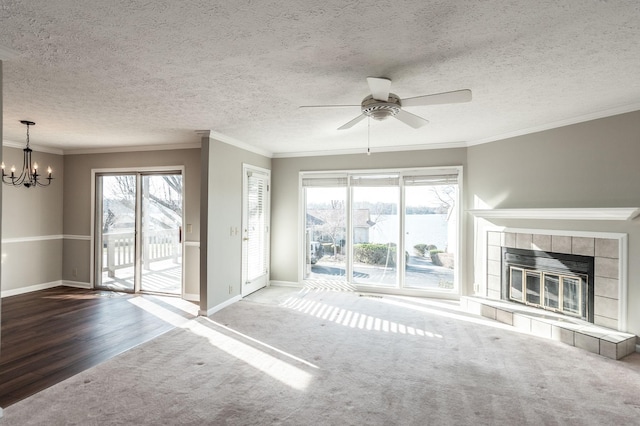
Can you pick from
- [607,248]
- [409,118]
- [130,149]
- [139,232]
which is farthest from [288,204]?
[607,248]

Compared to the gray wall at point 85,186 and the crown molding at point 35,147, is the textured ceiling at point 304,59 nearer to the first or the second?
the gray wall at point 85,186

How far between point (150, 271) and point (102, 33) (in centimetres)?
460

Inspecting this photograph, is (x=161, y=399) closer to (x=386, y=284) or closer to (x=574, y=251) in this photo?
(x=386, y=284)

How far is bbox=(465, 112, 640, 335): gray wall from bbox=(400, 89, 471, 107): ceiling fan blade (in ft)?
7.48

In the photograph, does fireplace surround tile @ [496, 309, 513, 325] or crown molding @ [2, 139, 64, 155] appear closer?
fireplace surround tile @ [496, 309, 513, 325]

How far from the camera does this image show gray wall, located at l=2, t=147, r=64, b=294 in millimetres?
5473

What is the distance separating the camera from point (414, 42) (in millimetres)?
2201

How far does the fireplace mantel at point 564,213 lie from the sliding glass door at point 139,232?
4714 millimetres

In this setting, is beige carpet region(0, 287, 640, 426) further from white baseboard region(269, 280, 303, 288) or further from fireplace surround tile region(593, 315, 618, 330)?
white baseboard region(269, 280, 303, 288)

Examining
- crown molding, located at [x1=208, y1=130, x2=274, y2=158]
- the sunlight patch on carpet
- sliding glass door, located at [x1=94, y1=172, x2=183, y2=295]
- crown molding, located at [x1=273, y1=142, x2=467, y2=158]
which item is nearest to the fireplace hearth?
crown molding, located at [x1=273, y1=142, x2=467, y2=158]

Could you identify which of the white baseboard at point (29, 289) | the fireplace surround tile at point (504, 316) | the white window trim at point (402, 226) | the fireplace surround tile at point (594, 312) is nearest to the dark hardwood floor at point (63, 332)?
the white baseboard at point (29, 289)

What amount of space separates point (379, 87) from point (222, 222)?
124 inches

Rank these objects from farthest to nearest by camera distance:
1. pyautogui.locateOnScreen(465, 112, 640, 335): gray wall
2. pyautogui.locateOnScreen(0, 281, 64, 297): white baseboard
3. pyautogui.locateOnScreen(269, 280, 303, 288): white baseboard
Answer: pyautogui.locateOnScreen(269, 280, 303, 288): white baseboard < pyautogui.locateOnScreen(0, 281, 64, 297): white baseboard < pyautogui.locateOnScreen(465, 112, 640, 335): gray wall

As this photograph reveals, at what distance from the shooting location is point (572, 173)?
13.1ft
